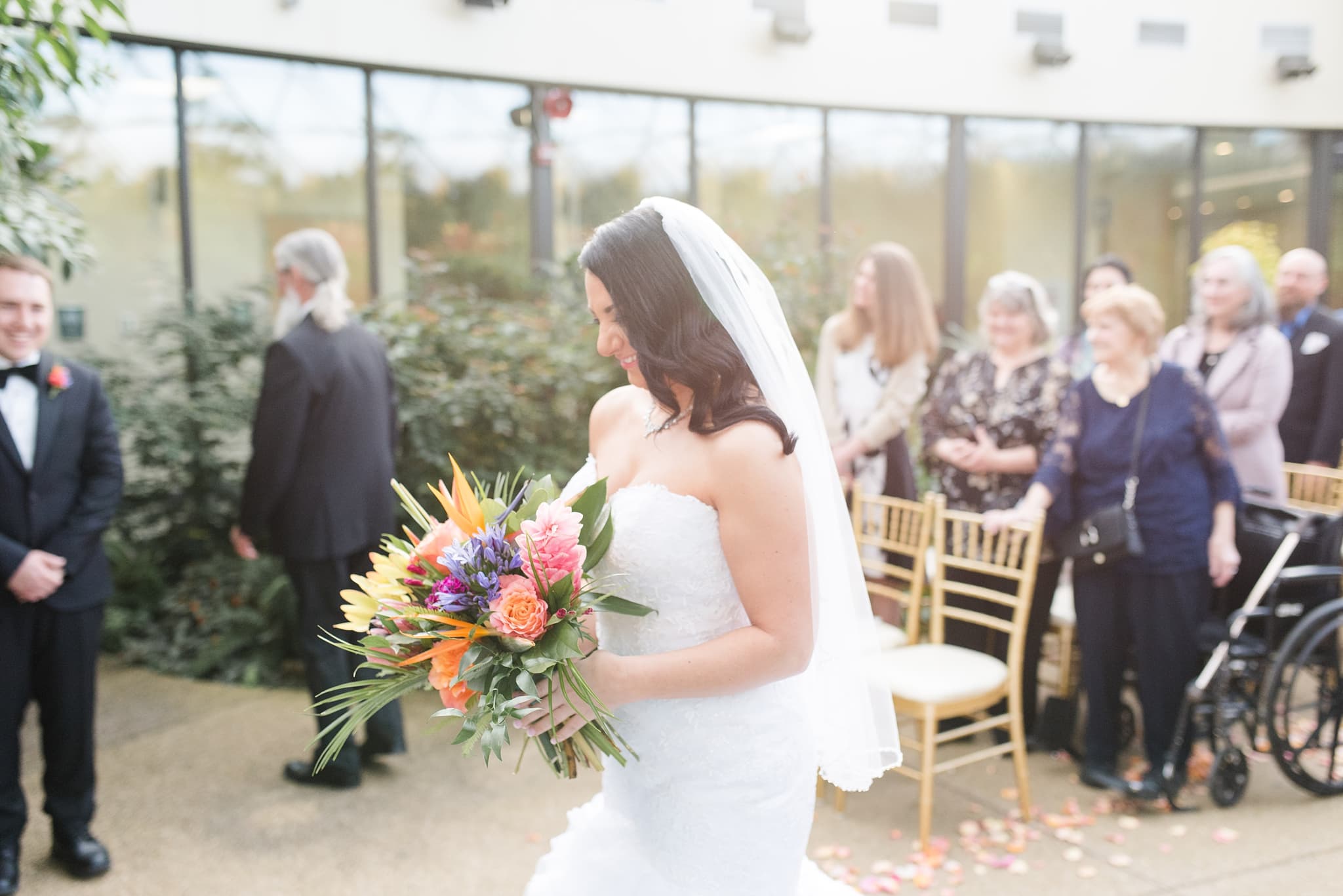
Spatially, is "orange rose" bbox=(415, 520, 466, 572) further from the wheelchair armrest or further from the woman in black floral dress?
the wheelchair armrest

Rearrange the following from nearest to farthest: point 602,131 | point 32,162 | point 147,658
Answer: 1. point 32,162
2. point 147,658
3. point 602,131

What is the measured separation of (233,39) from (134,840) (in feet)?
17.8

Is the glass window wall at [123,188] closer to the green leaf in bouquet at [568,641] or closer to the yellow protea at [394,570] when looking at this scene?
the yellow protea at [394,570]

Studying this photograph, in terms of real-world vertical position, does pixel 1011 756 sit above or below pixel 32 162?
below

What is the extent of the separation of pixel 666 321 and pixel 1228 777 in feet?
10.5

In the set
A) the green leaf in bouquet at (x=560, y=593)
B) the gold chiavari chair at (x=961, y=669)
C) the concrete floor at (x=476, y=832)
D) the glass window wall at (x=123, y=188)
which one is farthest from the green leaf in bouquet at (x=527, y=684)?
the glass window wall at (x=123, y=188)

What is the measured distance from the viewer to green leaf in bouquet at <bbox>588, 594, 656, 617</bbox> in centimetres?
171

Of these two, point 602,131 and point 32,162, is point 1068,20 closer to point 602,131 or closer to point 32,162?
point 602,131

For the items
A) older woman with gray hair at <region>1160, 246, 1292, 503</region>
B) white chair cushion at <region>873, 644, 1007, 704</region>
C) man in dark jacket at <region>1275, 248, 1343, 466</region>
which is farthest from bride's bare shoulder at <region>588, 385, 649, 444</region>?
man in dark jacket at <region>1275, 248, 1343, 466</region>

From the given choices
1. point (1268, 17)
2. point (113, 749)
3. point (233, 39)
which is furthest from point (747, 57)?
point (113, 749)

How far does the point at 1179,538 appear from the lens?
377cm

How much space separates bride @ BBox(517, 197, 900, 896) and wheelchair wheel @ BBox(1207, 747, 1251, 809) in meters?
2.39

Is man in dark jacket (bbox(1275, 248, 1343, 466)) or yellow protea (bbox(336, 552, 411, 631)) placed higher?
man in dark jacket (bbox(1275, 248, 1343, 466))

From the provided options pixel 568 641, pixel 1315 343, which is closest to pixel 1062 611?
pixel 1315 343
